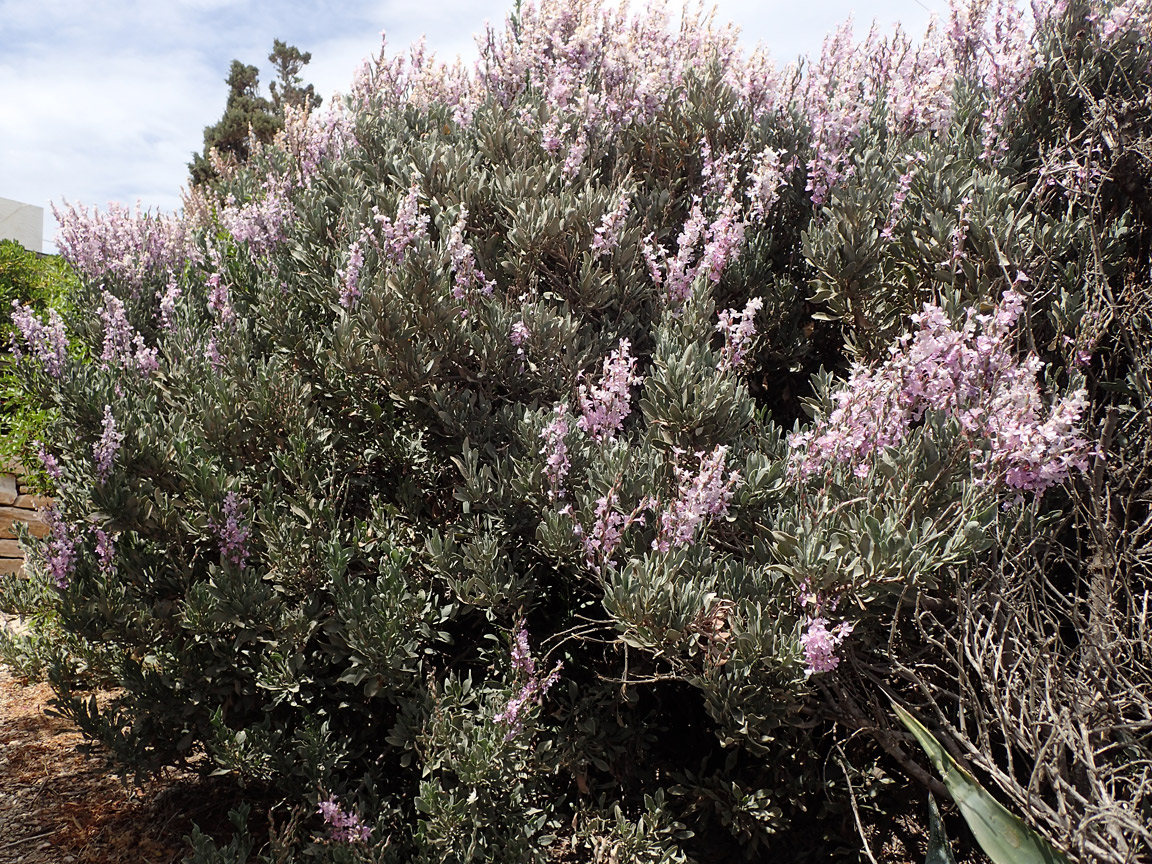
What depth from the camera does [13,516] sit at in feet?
24.5

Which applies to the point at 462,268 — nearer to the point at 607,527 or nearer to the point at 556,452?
the point at 556,452

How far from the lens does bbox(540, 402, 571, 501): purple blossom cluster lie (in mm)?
2949

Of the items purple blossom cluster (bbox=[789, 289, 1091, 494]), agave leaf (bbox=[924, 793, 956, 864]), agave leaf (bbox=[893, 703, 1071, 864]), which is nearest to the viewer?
agave leaf (bbox=[893, 703, 1071, 864])

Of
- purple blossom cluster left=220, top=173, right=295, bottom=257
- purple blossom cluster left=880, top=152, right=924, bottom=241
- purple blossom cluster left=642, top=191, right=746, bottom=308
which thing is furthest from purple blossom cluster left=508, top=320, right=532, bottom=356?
purple blossom cluster left=220, top=173, right=295, bottom=257

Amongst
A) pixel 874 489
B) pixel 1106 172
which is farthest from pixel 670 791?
pixel 1106 172

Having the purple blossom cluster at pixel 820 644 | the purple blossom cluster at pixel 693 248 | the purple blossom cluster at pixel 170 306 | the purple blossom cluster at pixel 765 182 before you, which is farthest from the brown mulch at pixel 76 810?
the purple blossom cluster at pixel 765 182

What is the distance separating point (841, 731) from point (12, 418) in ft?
22.5

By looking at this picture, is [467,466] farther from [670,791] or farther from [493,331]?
[670,791]

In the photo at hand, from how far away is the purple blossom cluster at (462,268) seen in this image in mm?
3227

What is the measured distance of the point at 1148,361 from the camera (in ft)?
9.70

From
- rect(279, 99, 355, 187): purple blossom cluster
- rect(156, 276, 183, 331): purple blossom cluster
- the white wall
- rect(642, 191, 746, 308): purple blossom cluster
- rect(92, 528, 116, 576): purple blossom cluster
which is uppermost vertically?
the white wall

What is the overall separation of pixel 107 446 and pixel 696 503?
2.17 meters

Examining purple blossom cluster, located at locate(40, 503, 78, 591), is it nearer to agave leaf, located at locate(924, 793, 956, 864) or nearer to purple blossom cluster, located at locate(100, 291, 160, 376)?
purple blossom cluster, located at locate(100, 291, 160, 376)

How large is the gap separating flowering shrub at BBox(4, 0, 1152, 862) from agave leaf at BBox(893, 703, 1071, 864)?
0.10 m
